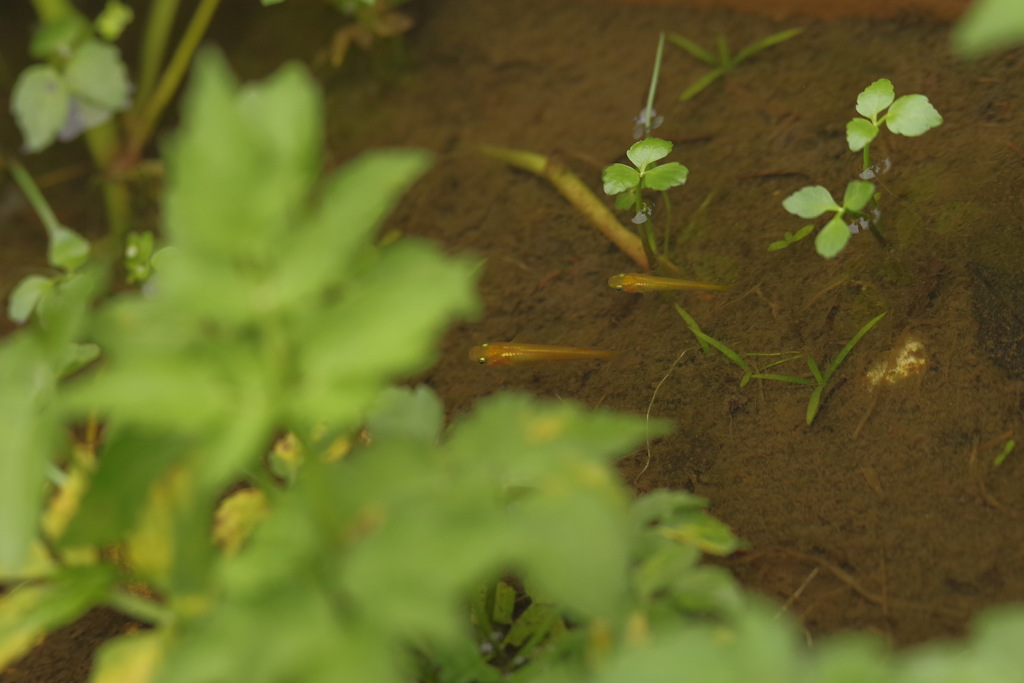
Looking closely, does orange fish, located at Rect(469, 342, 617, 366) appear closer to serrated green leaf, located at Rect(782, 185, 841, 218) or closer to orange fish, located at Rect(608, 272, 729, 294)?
orange fish, located at Rect(608, 272, 729, 294)

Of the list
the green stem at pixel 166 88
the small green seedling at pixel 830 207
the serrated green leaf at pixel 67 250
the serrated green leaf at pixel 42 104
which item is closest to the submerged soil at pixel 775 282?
the small green seedling at pixel 830 207

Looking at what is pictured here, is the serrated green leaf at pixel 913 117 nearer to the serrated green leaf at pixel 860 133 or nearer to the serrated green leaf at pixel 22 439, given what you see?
the serrated green leaf at pixel 860 133

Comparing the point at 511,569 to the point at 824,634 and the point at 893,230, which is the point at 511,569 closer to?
the point at 824,634

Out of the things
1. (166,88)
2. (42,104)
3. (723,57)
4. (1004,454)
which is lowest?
(1004,454)

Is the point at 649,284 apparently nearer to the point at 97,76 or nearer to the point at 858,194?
the point at 858,194

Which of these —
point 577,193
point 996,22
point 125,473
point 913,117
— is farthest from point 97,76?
point 996,22

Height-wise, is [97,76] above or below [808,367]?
above

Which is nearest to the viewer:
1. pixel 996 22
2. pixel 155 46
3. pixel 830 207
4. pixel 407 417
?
pixel 996 22
